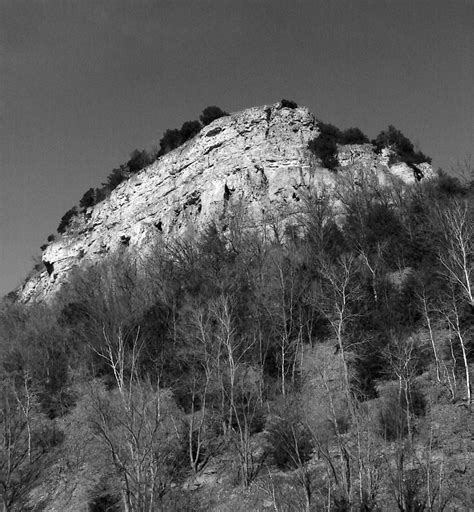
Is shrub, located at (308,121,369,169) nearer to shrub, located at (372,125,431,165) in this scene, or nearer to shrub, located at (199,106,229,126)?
shrub, located at (372,125,431,165)

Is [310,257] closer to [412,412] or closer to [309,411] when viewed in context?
[309,411]

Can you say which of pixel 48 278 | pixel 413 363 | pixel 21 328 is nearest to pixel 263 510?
pixel 413 363

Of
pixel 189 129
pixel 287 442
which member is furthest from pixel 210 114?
pixel 287 442

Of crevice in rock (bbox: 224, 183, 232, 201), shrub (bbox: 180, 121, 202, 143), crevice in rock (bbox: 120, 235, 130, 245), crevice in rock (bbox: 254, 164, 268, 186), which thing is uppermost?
shrub (bbox: 180, 121, 202, 143)

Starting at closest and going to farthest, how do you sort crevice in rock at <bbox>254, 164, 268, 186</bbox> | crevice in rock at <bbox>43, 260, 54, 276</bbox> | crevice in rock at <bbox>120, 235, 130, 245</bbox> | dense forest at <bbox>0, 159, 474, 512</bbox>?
dense forest at <bbox>0, 159, 474, 512</bbox> → crevice in rock at <bbox>254, 164, 268, 186</bbox> → crevice in rock at <bbox>120, 235, 130, 245</bbox> → crevice in rock at <bbox>43, 260, 54, 276</bbox>

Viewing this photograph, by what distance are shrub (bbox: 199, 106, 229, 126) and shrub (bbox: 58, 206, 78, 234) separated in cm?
1917

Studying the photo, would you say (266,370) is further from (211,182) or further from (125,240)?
(125,240)

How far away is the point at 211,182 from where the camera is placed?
43.5m

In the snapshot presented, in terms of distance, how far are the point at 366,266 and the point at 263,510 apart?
55.9 feet

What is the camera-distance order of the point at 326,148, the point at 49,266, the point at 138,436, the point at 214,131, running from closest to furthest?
the point at 138,436 → the point at 326,148 → the point at 214,131 → the point at 49,266

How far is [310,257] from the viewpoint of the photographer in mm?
32312

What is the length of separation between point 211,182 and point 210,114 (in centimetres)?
1243

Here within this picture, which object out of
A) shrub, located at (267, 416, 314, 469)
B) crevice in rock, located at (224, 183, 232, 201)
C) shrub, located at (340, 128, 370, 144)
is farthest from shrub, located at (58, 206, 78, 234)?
shrub, located at (267, 416, 314, 469)

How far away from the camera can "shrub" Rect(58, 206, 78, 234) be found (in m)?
59.8
